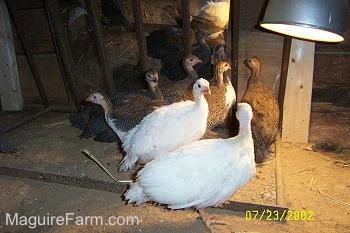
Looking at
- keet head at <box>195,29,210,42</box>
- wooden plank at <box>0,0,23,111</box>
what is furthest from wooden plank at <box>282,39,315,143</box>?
wooden plank at <box>0,0,23,111</box>

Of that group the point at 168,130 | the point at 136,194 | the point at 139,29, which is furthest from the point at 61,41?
the point at 136,194

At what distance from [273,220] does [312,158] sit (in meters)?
1.03

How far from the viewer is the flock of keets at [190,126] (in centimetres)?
209

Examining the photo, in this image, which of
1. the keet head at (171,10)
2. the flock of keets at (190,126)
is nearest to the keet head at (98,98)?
the flock of keets at (190,126)

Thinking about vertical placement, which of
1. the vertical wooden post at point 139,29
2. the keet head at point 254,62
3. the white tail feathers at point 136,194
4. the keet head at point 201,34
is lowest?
the white tail feathers at point 136,194

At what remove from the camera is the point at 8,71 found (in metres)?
4.37

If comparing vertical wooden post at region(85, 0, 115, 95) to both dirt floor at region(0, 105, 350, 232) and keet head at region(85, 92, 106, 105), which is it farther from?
dirt floor at region(0, 105, 350, 232)

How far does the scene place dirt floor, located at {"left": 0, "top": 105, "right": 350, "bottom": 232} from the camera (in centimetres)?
236

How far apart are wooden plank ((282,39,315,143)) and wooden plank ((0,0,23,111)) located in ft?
11.4

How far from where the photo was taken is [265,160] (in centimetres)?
303

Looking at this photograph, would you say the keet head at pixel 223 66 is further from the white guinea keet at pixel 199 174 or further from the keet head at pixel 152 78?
the white guinea keet at pixel 199 174

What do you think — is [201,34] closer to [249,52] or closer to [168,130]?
[249,52]

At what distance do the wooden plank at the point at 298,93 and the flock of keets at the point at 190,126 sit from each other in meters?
0.23
